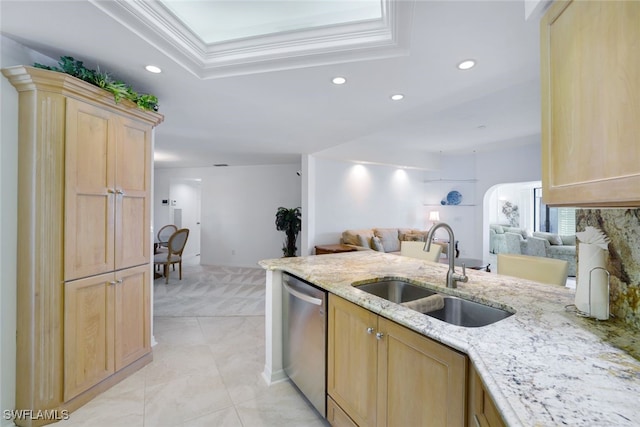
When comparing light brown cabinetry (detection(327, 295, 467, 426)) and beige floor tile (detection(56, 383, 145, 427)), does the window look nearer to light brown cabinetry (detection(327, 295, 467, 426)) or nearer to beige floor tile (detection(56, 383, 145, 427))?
light brown cabinetry (detection(327, 295, 467, 426))

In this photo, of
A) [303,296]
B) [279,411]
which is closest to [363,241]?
[303,296]

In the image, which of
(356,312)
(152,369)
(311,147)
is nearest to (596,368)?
(356,312)

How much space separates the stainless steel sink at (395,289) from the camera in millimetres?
1815

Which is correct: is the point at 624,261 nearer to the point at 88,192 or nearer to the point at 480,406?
the point at 480,406

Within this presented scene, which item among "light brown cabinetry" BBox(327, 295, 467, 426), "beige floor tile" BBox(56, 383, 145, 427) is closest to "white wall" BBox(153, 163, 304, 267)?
"beige floor tile" BBox(56, 383, 145, 427)

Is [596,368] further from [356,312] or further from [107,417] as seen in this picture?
[107,417]

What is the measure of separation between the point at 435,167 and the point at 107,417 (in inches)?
288

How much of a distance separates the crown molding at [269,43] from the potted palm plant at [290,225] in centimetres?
407

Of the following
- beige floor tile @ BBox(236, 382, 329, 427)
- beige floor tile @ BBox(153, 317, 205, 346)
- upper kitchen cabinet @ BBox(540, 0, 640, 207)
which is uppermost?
upper kitchen cabinet @ BBox(540, 0, 640, 207)

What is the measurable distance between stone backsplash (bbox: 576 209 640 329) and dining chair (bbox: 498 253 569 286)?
2.26 feet

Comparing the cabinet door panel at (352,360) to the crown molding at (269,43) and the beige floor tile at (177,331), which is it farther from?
the beige floor tile at (177,331)

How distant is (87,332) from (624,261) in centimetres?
296

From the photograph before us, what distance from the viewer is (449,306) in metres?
1.57

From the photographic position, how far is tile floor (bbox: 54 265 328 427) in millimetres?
1817
